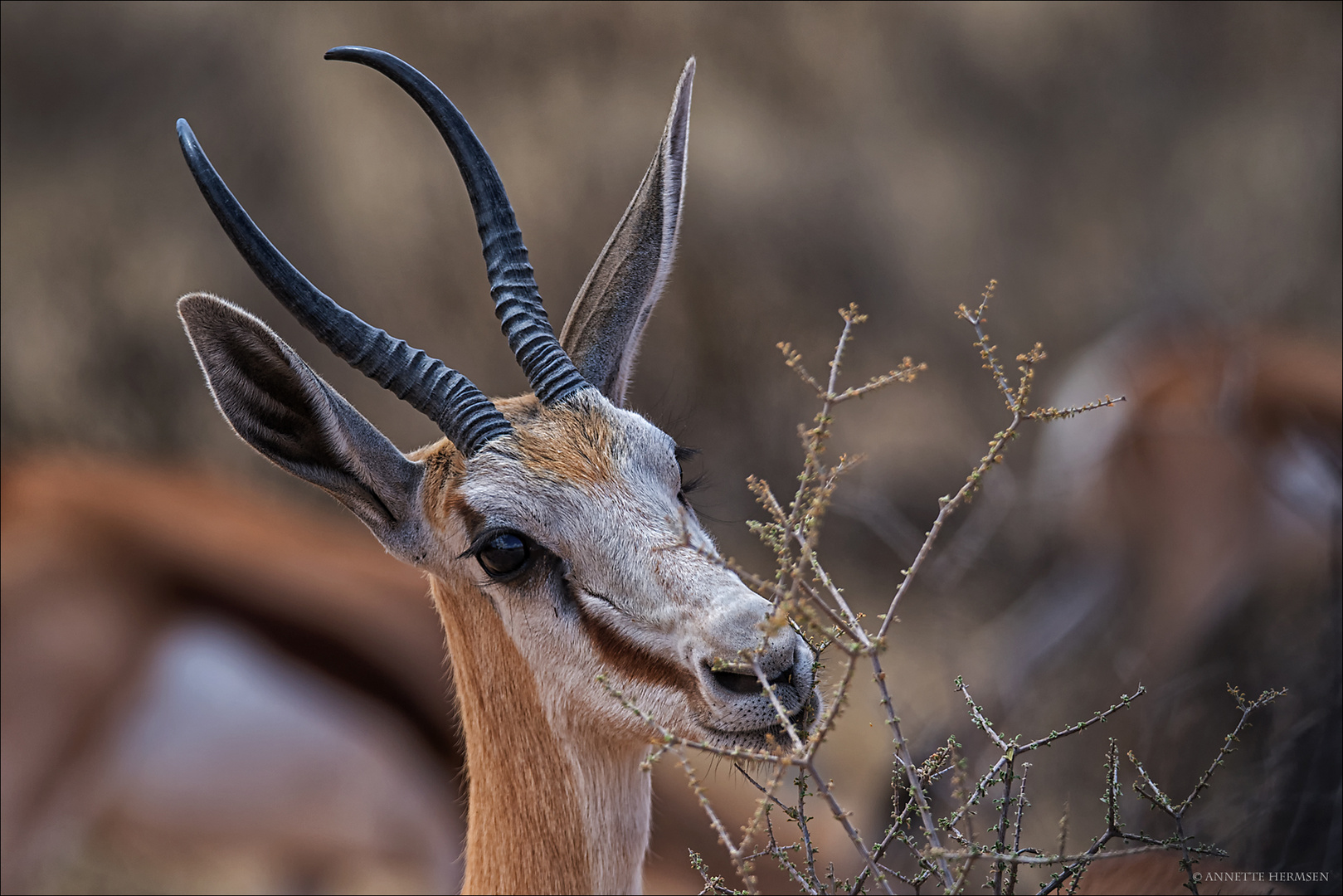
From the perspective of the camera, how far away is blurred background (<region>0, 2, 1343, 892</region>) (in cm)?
501

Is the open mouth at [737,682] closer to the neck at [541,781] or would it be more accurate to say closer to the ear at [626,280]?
the neck at [541,781]

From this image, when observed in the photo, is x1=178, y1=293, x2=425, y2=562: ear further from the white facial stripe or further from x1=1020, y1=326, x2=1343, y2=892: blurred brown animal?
x1=1020, y1=326, x2=1343, y2=892: blurred brown animal

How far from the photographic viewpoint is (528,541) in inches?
96.7

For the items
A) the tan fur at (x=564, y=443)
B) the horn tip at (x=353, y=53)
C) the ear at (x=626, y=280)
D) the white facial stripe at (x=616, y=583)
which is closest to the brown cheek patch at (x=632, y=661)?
the white facial stripe at (x=616, y=583)

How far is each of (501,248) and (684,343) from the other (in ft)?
18.2

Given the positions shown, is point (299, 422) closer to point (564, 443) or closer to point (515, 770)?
point (564, 443)

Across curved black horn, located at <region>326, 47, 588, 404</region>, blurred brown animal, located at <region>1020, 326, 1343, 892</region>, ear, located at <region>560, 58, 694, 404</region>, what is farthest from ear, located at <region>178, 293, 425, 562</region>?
blurred brown animal, located at <region>1020, 326, 1343, 892</region>

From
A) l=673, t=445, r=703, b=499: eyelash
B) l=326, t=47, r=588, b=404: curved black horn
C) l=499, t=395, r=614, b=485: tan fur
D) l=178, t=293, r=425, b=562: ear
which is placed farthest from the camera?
l=673, t=445, r=703, b=499: eyelash

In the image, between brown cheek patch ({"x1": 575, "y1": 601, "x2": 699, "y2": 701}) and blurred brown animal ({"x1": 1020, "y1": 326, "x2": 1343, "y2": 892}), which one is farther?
blurred brown animal ({"x1": 1020, "y1": 326, "x2": 1343, "y2": 892})

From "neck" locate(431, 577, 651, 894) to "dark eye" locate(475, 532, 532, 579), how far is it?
0.18 metres

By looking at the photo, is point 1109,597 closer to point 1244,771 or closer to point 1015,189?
point 1244,771

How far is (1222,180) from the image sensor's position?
358 inches

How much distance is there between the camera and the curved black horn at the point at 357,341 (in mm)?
2211

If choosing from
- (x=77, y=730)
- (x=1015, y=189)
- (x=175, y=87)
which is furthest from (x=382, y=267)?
(x=1015, y=189)
